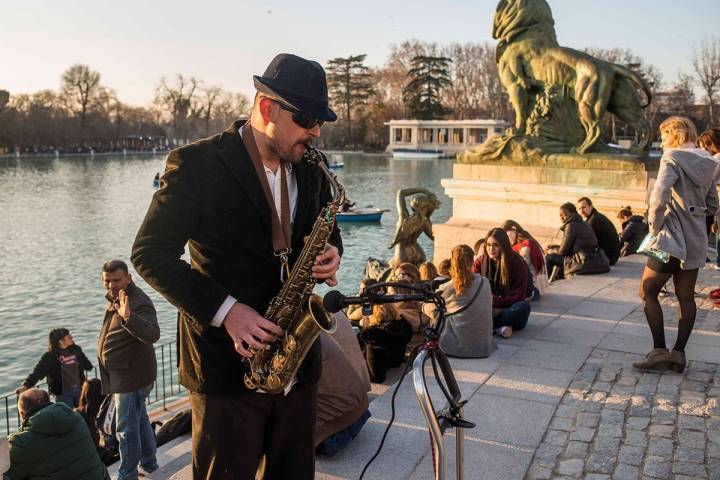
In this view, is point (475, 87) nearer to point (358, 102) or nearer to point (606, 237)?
point (358, 102)

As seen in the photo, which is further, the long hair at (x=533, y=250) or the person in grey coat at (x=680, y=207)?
the long hair at (x=533, y=250)

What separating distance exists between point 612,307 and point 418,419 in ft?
13.4

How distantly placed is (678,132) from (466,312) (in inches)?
87.2

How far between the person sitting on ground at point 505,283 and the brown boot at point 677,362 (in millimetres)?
1679

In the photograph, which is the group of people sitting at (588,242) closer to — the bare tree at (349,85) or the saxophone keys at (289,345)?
the saxophone keys at (289,345)

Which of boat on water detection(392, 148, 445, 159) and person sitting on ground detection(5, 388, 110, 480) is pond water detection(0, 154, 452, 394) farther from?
boat on water detection(392, 148, 445, 159)

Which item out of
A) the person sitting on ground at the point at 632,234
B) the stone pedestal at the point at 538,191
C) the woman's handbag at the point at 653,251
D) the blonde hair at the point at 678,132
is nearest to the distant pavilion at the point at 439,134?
the stone pedestal at the point at 538,191

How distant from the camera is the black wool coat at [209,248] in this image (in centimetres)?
246

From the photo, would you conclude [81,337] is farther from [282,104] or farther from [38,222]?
[38,222]

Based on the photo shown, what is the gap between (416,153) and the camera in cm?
9275

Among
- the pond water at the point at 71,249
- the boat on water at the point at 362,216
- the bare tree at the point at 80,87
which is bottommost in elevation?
the pond water at the point at 71,249

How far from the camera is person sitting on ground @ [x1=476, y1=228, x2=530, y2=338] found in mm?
7195

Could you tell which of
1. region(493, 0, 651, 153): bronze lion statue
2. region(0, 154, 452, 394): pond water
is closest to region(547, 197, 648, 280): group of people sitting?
region(493, 0, 651, 153): bronze lion statue

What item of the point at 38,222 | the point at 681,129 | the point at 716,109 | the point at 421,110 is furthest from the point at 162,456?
the point at 421,110
